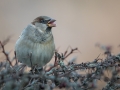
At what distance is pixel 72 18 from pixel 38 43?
322 cm

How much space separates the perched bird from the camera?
165 centimetres

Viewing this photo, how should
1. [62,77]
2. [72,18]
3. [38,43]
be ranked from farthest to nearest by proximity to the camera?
[72,18] → [38,43] → [62,77]

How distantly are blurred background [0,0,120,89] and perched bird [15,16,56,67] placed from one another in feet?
6.92

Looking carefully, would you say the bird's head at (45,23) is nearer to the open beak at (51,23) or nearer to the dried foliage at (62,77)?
the open beak at (51,23)

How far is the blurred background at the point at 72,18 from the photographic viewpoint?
423 centimetres

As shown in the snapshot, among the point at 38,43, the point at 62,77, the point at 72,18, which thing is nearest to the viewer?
the point at 62,77

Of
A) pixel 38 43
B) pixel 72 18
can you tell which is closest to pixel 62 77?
pixel 38 43

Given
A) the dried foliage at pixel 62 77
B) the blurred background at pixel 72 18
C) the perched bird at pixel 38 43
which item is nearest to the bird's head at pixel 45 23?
the perched bird at pixel 38 43

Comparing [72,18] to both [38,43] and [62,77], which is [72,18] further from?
[62,77]

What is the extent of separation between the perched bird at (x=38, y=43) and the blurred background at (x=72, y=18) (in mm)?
2109

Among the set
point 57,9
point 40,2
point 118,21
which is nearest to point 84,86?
point 118,21

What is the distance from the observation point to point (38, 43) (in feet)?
5.55

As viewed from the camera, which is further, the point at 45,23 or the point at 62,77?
the point at 45,23

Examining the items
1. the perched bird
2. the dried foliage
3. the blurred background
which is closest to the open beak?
the perched bird
